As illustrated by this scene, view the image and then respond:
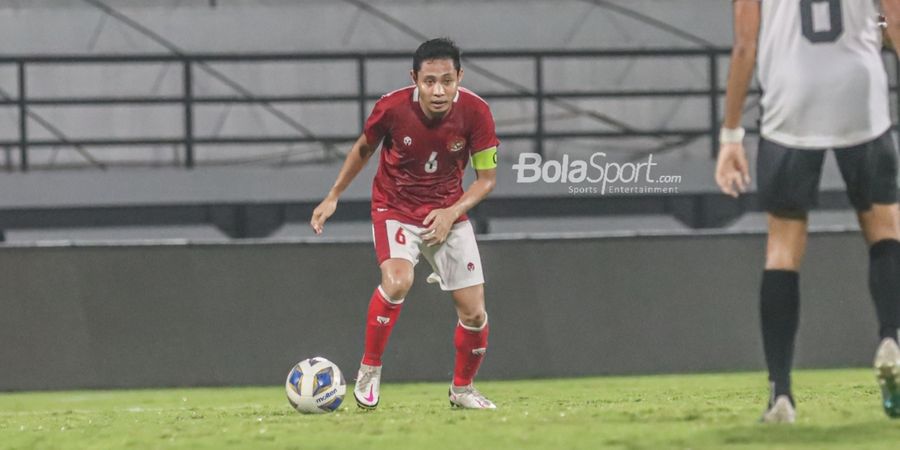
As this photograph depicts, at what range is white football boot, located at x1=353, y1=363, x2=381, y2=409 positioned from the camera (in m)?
7.09

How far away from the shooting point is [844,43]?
4758mm

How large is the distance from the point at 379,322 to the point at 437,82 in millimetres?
1295

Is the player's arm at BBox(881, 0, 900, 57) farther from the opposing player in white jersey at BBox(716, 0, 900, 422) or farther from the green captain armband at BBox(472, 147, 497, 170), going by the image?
the green captain armband at BBox(472, 147, 497, 170)

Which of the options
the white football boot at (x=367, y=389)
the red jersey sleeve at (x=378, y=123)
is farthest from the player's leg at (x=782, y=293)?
the red jersey sleeve at (x=378, y=123)

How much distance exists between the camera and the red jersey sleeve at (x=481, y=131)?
728cm

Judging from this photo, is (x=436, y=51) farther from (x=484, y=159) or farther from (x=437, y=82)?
(x=484, y=159)

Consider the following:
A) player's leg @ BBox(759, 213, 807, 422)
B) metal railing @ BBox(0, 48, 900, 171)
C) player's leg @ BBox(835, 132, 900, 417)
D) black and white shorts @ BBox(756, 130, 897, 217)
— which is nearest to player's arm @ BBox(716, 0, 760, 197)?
black and white shorts @ BBox(756, 130, 897, 217)

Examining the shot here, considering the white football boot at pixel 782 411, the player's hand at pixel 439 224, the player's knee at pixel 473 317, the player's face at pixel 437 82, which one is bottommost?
the white football boot at pixel 782 411

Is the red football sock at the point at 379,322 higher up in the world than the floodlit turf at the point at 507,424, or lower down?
higher up

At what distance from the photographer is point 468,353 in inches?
290

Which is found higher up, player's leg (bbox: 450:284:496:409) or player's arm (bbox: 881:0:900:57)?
player's arm (bbox: 881:0:900:57)

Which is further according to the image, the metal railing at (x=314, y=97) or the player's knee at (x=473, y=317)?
the metal railing at (x=314, y=97)

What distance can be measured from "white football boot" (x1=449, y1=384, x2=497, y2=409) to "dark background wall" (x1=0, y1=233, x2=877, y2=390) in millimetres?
3830

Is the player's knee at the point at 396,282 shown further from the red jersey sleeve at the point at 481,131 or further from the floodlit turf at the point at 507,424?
the red jersey sleeve at the point at 481,131
